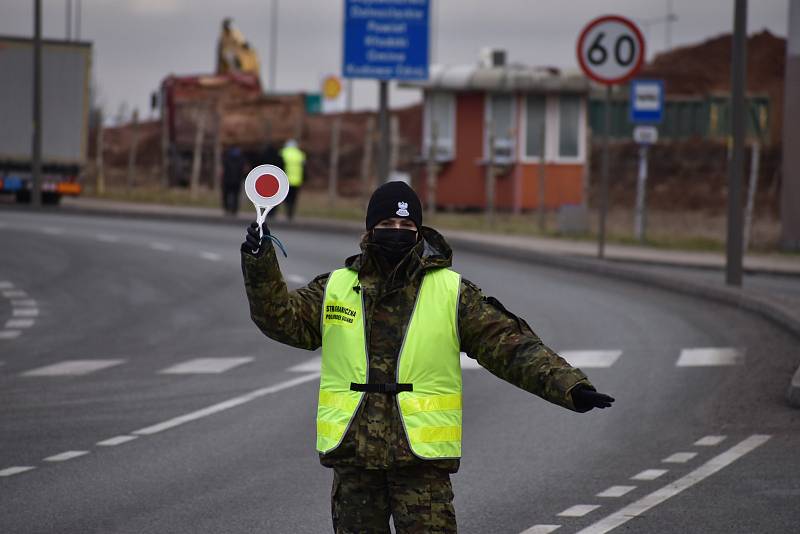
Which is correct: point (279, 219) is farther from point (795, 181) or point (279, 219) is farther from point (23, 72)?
point (795, 181)

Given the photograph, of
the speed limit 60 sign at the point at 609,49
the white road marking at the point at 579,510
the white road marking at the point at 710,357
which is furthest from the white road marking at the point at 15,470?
the speed limit 60 sign at the point at 609,49

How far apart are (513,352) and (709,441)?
17.3 feet

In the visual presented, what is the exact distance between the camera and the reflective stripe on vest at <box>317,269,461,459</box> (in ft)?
19.4

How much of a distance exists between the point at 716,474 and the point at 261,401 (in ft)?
14.2

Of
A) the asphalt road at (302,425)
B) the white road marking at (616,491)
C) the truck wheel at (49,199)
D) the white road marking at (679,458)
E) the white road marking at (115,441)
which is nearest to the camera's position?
the asphalt road at (302,425)

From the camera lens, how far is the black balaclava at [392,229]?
596 cm

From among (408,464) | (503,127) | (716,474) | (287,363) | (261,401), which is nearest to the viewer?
(408,464)

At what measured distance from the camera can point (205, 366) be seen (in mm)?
15219

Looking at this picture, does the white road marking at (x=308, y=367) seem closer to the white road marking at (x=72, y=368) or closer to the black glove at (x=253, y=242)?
the white road marking at (x=72, y=368)

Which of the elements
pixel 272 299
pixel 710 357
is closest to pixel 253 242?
pixel 272 299

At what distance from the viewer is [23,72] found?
42219 millimetres

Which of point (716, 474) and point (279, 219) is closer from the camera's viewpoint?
point (716, 474)

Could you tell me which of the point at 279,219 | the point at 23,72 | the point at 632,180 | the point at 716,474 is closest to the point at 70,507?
the point at 716,474

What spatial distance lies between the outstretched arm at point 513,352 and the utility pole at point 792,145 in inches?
1032
